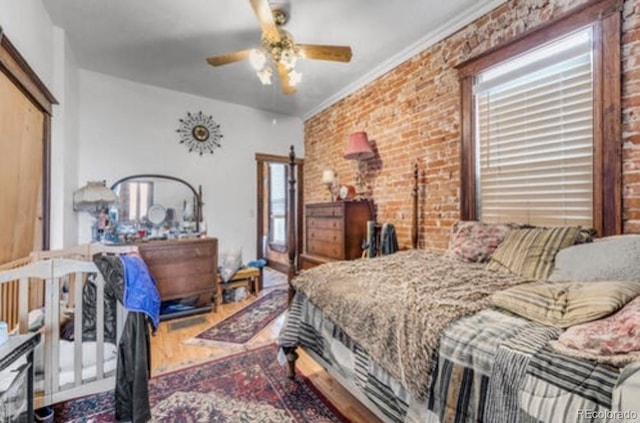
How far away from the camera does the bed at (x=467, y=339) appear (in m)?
0.78

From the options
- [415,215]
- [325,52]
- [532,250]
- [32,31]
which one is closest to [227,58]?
[325,52]

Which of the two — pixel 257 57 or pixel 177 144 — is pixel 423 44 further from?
pixel 177 144

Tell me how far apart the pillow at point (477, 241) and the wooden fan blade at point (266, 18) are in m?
1.98

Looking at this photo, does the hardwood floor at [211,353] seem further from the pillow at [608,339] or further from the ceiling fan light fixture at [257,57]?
the ceiling fan light fixture at [257,57]

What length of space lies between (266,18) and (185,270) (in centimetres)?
258

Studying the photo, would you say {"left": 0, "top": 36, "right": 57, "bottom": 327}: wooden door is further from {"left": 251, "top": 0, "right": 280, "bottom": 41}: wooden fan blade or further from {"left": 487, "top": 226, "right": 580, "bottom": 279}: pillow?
{"left": 487, "top": 226, "right": 580, "bottom": 279}: pillow

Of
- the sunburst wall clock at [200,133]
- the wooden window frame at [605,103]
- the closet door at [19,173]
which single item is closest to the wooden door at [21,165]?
the closet door at [19,173]

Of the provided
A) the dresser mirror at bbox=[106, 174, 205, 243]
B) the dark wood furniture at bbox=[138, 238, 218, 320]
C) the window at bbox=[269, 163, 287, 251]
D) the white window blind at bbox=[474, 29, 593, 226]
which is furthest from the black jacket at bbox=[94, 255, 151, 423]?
the window at bbox=[269, 163, 287, 251]

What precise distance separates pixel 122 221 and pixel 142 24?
86.2 inches

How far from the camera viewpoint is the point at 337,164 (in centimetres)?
436

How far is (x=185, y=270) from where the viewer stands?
332 centimetres

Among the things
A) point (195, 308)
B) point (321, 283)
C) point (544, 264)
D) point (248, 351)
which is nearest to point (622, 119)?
point (544, 264)

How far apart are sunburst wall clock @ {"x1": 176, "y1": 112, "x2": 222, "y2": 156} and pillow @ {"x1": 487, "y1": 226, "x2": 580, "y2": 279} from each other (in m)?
3.76

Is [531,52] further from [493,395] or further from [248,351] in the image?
[248,351]
